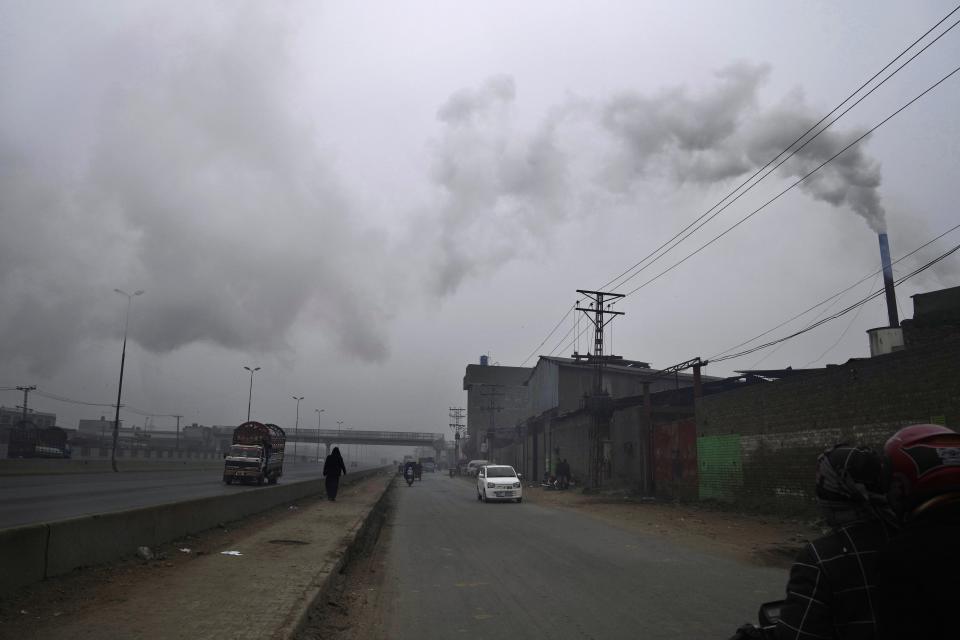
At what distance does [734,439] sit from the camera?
2258 cm

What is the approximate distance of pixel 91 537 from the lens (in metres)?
8.51

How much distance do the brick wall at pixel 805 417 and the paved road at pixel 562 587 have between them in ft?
21.5

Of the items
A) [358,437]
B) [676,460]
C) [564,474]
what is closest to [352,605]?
[676,460]

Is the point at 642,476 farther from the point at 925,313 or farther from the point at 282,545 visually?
the point at 282,545

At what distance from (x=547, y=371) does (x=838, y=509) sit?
198 ft

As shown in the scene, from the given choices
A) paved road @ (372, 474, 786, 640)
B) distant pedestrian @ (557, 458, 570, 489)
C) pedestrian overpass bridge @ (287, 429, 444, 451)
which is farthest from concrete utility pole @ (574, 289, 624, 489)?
pedestrian overpass bridge @ (287, 429, 444, 451)

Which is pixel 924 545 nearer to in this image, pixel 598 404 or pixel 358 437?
pixel 598 404

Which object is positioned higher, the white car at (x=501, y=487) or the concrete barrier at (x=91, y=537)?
the concrete barrier at (x=91, y=537)

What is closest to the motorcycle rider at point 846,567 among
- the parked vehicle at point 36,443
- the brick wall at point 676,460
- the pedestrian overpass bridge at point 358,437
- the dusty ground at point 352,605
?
the dusty ground at point 352,605

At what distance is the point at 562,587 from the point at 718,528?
10.1 metres

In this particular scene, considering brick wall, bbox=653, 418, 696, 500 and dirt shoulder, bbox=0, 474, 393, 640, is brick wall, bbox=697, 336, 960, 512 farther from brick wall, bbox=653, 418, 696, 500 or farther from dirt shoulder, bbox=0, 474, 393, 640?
dirt shoulder, bbox=0, 474, 393, 640

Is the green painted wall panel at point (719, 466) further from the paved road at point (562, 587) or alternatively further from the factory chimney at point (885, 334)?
the paved road at point (562, 587)

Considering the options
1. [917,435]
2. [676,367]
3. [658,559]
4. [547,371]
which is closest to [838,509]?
[917,435]

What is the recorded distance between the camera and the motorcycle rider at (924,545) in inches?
69.4
